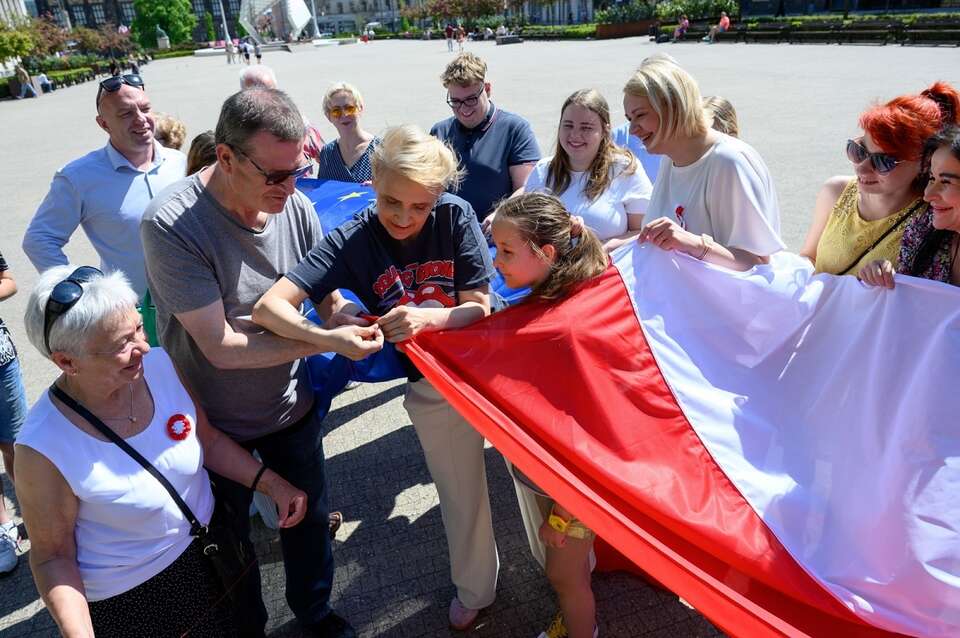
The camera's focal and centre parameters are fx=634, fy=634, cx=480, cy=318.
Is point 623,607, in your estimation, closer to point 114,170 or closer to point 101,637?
point 101,637

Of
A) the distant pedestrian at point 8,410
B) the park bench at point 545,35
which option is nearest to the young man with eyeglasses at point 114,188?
the distant pedestrian at point 8,410

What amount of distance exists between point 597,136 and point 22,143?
18.9 metres

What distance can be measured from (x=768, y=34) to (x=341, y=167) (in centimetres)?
3334

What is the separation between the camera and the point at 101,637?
1.97 meters

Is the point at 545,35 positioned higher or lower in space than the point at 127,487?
higher

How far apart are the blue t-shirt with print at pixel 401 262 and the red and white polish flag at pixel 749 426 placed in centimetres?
21

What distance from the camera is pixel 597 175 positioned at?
11.9ft

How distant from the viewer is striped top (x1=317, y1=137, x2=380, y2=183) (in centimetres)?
476

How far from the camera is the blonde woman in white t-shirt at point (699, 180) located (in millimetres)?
2588

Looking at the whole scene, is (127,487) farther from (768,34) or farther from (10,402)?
(768,34)

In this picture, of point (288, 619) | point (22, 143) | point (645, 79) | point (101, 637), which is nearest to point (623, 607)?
point (288, 619)

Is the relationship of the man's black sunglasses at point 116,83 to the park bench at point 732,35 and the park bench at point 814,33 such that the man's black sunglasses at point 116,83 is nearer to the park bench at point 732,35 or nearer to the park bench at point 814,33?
the park bench at point 814,33

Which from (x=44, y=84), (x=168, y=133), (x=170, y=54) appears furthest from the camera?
(x=170, y=54)

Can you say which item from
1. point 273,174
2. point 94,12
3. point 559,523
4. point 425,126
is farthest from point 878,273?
point 94,12
